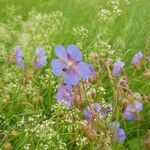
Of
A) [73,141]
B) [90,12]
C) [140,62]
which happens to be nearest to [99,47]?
[140,62]

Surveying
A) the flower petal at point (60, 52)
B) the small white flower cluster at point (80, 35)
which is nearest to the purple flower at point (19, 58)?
the small white flower cluster at point (80, 35)

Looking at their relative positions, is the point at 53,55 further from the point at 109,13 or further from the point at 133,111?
the point at 133,111

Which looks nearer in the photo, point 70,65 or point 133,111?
point 70,65

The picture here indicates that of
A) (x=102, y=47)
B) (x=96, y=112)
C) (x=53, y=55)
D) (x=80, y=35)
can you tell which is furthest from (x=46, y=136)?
(x=80, y=35)

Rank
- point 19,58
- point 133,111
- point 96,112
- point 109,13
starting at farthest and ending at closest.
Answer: point 109,13
point 19,58
point 133,111
point 96,112

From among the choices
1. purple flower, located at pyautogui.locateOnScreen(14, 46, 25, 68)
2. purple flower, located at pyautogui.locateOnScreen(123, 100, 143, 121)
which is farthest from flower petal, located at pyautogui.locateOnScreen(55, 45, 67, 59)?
purple flower, located at pyautogui.locateOnScreen(14, 46, 25, 68)

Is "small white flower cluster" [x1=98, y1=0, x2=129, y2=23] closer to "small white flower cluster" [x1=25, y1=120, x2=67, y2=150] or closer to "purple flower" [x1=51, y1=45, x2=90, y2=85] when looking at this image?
"small white flower cluster" [x1=25, y1=120, x2=67, y2=150]

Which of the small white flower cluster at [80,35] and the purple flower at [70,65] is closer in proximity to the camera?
the purple flower at [70,65]

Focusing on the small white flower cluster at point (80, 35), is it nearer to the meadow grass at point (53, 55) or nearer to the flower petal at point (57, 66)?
the meadow grass at point (53, 55)
